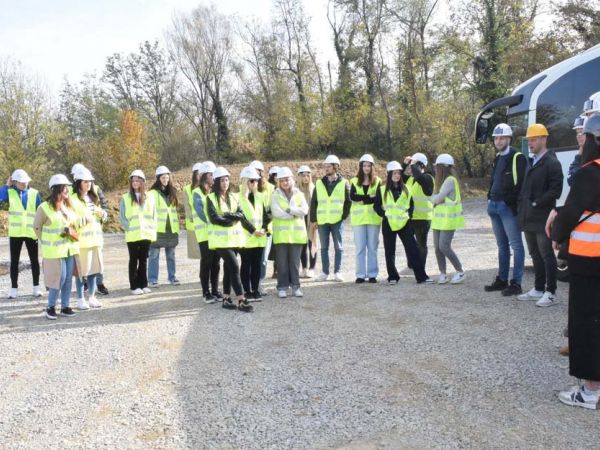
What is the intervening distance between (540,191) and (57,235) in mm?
5864

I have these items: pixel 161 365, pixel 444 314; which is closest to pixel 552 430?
pixel 444 314

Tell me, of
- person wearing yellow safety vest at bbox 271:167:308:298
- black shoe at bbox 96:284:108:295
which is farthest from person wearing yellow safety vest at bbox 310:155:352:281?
black shoe at bbox 96:284:108:295

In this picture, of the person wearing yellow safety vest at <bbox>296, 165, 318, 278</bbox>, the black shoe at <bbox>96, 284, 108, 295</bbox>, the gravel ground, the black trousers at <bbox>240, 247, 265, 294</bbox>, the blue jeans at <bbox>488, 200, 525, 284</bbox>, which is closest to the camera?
the gravel ground

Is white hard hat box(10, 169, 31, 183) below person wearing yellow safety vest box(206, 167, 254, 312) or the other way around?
the other way around

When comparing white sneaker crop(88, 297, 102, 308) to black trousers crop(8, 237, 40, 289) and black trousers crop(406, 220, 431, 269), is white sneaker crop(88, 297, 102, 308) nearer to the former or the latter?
black trousers crop(8, 237, 40, 289)

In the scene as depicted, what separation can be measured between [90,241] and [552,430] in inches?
239

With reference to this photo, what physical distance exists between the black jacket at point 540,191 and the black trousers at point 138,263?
5.38m

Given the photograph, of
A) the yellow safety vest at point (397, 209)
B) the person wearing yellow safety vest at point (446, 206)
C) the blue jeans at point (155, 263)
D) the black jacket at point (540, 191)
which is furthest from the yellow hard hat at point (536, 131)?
the blue jeans at point (155, 263)

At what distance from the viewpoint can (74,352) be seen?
5.44 m

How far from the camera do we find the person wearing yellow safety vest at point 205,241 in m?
7.03

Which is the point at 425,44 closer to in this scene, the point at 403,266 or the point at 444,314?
the point at 403,266

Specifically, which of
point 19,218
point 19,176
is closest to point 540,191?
point 19,218

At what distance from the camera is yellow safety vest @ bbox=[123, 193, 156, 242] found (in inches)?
309

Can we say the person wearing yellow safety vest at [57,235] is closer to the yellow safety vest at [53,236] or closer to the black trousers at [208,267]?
the yellow safety vest at [53,236]
